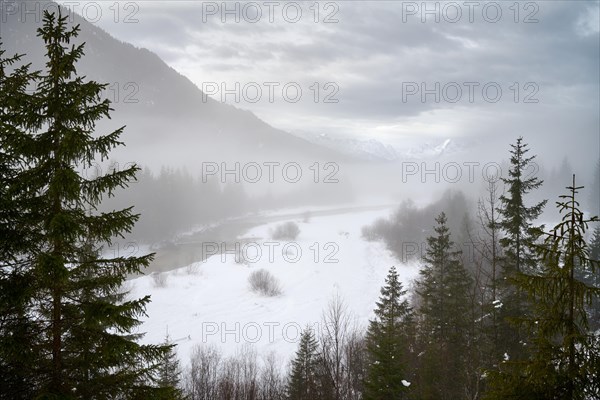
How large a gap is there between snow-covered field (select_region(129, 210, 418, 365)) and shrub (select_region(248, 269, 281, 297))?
0.93 metres

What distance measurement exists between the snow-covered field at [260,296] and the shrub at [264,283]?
93 centimetres

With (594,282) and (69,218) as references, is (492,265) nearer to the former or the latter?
(69,218)

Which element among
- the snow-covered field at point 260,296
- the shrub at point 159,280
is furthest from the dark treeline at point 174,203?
the shrub at point 159,280

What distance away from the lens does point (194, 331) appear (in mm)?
42469

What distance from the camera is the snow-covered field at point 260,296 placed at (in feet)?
137

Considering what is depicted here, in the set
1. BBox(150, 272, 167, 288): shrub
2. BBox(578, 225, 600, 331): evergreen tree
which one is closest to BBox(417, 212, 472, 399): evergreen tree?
BBox(578, 225, 600, 331): evergreen tree

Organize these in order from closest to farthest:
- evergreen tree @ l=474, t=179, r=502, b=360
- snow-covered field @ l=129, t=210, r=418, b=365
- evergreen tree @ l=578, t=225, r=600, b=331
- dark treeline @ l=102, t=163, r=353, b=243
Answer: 1. evergreen tree @ l=474, t=179, r=502, b=360
2. evergreen tree @ l=578, t=225, r=600, b=331
3. snow-covered field @ l=129, t=210, r=418, b=365
4. dark treeline @ l=102, t=163, r=353, b=243

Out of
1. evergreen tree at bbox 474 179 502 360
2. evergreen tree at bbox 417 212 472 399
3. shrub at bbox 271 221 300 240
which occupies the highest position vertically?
evergreen tree at bbox 474 179 502 360

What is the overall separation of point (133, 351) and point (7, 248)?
254 cm

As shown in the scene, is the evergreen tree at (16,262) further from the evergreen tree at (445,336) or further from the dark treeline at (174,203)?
the dark treeline at (174,203)

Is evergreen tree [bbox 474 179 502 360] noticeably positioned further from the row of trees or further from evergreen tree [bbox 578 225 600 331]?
evergreen tree [bbox 578 225 600 331]

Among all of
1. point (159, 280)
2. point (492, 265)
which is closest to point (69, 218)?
point (492, 265)

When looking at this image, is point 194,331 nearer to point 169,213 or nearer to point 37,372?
point 37,372

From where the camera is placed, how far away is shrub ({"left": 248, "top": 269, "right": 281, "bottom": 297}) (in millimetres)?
55375
